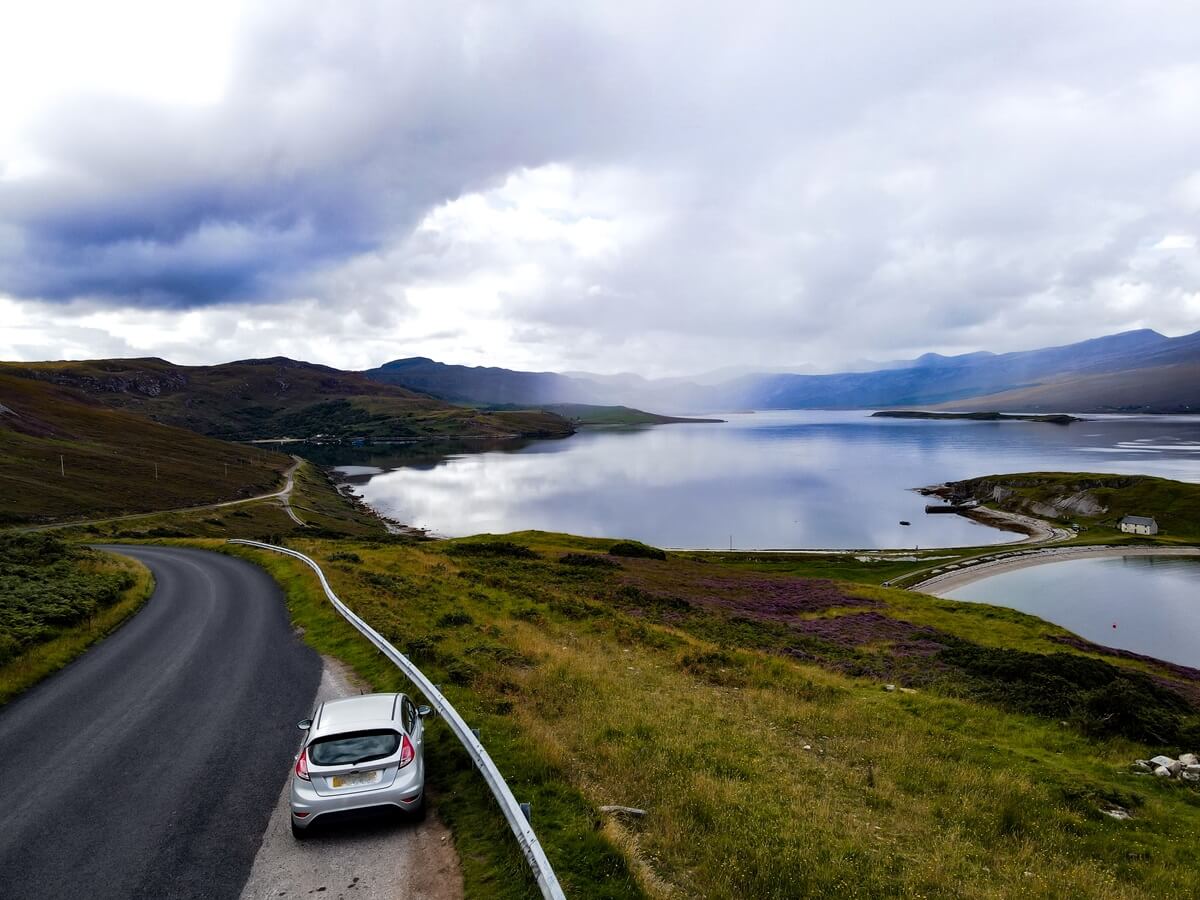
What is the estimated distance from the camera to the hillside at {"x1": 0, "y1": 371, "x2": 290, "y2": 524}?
3216 inches

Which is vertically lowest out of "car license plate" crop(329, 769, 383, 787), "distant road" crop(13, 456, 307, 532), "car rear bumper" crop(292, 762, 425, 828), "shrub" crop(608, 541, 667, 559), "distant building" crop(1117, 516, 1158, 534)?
"distant building" crop(1117, 516, 1158, 534)

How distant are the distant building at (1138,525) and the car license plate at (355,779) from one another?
429ft

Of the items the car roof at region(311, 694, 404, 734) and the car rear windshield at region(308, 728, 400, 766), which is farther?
the car roof at region(311, 694, 404, 734)

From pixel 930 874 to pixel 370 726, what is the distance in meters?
9.43

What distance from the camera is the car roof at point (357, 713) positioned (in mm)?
10328

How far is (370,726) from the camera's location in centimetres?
1024

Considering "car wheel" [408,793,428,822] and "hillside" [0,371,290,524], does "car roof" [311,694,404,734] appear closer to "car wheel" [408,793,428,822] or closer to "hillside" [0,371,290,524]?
"car wheel" [408,793,428,822]

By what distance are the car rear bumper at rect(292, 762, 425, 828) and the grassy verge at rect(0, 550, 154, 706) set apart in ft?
47.3

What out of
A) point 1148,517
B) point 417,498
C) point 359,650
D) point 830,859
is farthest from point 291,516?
point 1148,517

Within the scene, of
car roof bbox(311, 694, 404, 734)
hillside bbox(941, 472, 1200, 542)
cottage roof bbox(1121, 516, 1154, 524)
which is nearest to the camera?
car roof bbox(311, 694, 404, 734)

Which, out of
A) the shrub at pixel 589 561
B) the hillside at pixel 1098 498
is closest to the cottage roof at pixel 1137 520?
the hillside at pixel 1098 498

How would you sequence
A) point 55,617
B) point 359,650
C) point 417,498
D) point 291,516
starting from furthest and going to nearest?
point 417,498 < point 291,516 < point 55,617 < point 359,650

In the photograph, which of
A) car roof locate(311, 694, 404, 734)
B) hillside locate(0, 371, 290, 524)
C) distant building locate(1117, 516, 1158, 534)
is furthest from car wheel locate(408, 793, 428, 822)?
distant building locate(1117, 516, 1158, 534)

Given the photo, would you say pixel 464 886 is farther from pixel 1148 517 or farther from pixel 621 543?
pixel 1148 517
